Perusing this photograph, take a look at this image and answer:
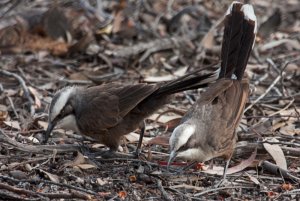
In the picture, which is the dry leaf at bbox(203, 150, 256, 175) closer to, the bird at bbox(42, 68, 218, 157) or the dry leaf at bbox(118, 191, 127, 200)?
the bird at bbox(42, 68, 218, 157)

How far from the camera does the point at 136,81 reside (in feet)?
28.9

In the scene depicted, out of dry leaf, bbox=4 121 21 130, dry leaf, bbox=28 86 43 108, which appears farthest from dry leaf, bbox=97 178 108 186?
dry leaf, bbox=28 86 43 108

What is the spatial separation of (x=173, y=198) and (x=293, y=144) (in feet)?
5.14

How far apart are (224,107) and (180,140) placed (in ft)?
2.82

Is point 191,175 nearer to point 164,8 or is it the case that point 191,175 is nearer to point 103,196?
point 103,196

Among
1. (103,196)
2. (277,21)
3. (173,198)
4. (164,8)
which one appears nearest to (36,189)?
(103,196)

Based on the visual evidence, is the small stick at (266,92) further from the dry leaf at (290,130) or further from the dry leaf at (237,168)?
the dry leaf at (237,168)

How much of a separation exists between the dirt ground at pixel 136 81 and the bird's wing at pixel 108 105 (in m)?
0.29

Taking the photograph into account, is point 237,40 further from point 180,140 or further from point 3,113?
point 3,113

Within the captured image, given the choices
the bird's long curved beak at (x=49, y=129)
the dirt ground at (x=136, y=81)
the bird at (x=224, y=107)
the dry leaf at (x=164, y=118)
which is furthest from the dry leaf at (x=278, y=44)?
the bird's long curved beak at (x=49, y=129)

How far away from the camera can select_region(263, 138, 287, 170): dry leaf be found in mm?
6566

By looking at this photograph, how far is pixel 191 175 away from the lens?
643 cm

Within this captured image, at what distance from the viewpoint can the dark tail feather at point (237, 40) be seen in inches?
276

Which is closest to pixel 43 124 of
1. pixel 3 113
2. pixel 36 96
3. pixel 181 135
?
pixel 3 113
